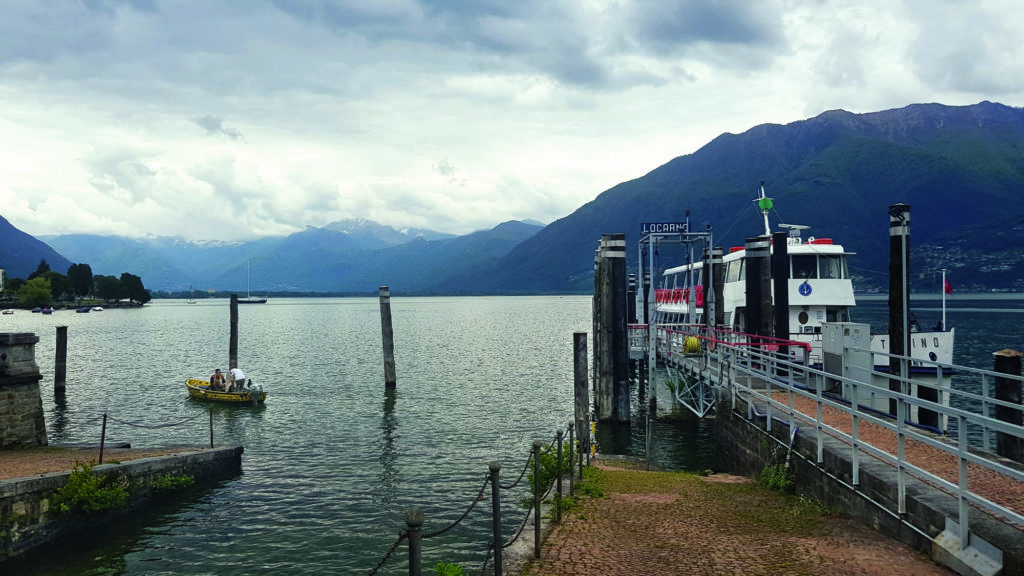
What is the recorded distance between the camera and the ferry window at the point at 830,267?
26.3 meters

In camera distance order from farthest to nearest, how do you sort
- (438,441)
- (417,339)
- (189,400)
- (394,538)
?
(417,339)
(189,400)
(438,441)
(394,538)

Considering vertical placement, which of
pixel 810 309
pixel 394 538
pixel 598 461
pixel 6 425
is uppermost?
pixel 810 309

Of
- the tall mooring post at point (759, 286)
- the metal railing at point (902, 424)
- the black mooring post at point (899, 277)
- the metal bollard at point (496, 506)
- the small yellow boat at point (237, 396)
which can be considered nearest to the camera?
the metal railing at point (902, 424)

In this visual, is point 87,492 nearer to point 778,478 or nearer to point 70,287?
point 778,478

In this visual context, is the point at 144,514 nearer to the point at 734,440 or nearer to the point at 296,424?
the point at 296,424

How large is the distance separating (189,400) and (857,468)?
33.3 metres

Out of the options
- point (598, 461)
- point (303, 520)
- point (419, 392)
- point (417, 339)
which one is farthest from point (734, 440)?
point (417, 339)

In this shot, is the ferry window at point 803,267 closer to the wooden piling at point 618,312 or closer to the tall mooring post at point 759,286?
the tall mooring post at point 759,286

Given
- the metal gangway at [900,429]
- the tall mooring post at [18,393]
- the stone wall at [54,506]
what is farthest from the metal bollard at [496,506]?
the tall mooring post at [18,393]

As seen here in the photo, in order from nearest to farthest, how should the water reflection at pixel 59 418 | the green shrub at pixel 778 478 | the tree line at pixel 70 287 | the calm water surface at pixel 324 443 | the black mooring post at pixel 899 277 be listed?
the green shrub at pixel 778 478 → the calm water surface at pixel 324 443 → the black mooring post at pixel 899 277 → the water reflection at pixel 59 418 → the tree line at pixel 70 287

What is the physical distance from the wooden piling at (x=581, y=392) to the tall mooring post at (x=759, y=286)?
6046mm

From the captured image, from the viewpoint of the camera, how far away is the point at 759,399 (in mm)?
17062

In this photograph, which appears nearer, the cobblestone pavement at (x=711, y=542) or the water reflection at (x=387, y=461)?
the cobblestone pavement at (x=711, y=542)

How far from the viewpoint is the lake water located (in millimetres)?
13945
